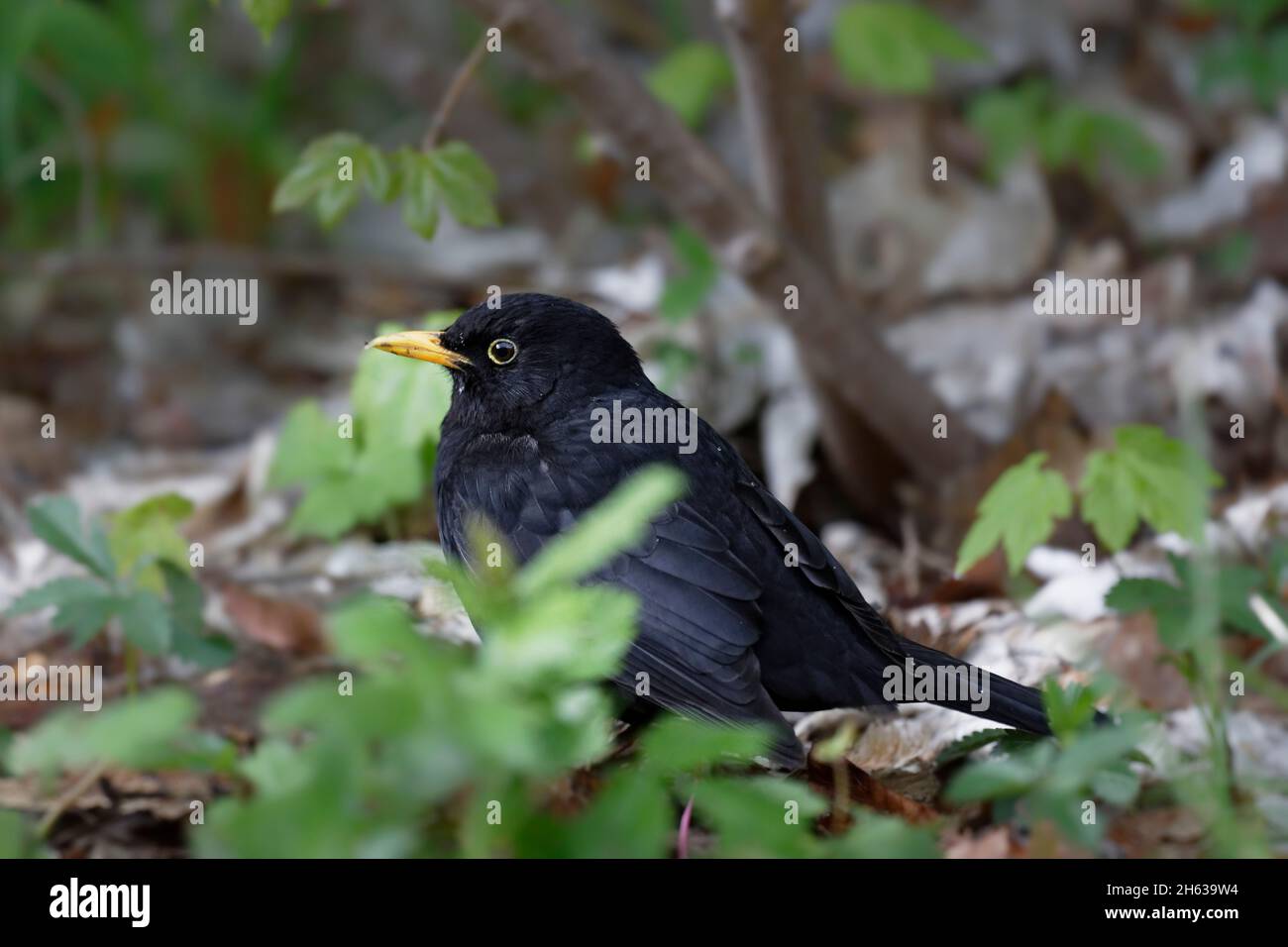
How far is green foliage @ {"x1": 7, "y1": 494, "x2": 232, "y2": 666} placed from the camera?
3.71 metres

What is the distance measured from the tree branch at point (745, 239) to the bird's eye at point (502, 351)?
93 centimetres

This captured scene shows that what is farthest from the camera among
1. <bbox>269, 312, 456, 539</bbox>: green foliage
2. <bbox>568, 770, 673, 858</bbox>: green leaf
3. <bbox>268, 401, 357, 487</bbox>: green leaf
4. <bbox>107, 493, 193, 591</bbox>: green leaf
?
<bbox>268, 401, 357, 487</bbox>: green leaf

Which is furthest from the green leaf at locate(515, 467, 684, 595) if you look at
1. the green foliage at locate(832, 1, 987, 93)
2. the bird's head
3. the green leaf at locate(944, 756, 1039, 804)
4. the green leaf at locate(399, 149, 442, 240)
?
the green foliage at locate(832, 1, 987, 93)

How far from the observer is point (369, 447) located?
188 inches

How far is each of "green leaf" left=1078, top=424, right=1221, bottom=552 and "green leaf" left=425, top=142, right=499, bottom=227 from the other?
5.60 ft

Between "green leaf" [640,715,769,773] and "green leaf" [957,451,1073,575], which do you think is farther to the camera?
"green leaf" [957,451,1073,575]

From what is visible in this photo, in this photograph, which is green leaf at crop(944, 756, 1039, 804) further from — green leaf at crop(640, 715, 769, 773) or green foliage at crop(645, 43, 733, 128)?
green foliage at crop(645, 43, 733, 128)

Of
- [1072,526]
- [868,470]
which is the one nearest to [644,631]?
[1072,526]

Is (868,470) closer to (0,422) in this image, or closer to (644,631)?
(644,631)

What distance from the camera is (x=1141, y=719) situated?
2822 mm

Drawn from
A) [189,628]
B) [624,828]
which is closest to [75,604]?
[189,628]

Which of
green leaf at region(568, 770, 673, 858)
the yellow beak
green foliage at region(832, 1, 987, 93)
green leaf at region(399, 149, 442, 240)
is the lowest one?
green leaf at region(568, 770, 673, 858)

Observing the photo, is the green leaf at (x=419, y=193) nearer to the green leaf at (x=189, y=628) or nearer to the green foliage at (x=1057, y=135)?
the green leaf at (x=189, y=628)

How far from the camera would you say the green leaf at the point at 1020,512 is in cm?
391
